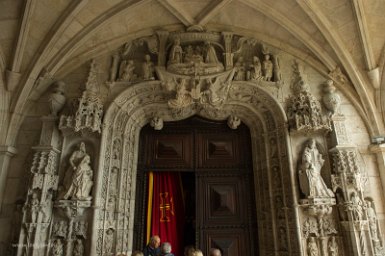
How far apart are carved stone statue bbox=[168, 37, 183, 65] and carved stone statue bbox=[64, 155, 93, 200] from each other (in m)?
2.61

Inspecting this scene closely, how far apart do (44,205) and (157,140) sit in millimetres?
2532

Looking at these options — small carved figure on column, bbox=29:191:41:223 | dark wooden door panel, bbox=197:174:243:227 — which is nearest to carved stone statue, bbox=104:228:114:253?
small carved figure on column, bbox=29:191:41:223

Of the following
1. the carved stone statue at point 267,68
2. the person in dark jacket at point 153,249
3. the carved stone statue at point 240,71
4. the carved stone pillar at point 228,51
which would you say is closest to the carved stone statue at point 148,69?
the carved stone pillar at point 228,51

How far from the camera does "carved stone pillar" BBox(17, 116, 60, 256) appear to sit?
15.3 feet

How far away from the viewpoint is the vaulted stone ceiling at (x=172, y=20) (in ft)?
17.8

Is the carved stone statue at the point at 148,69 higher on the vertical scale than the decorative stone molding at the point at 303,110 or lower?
higher

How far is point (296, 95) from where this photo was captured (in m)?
5.73

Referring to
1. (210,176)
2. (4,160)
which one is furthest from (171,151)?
(4,160)

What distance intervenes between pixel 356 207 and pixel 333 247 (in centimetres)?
78

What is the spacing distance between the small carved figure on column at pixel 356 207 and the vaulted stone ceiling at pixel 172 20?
1.51 meters

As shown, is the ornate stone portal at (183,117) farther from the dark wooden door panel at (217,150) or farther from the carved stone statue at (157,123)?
the dark wooden door panel at (217,150)

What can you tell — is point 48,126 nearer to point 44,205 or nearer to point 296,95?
point 44,205

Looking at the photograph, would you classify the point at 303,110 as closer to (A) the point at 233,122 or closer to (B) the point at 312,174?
(B) the point at 312,174

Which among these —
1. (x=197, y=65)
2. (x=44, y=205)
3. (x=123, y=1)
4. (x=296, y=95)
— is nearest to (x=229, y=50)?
(x=197, y=65)
